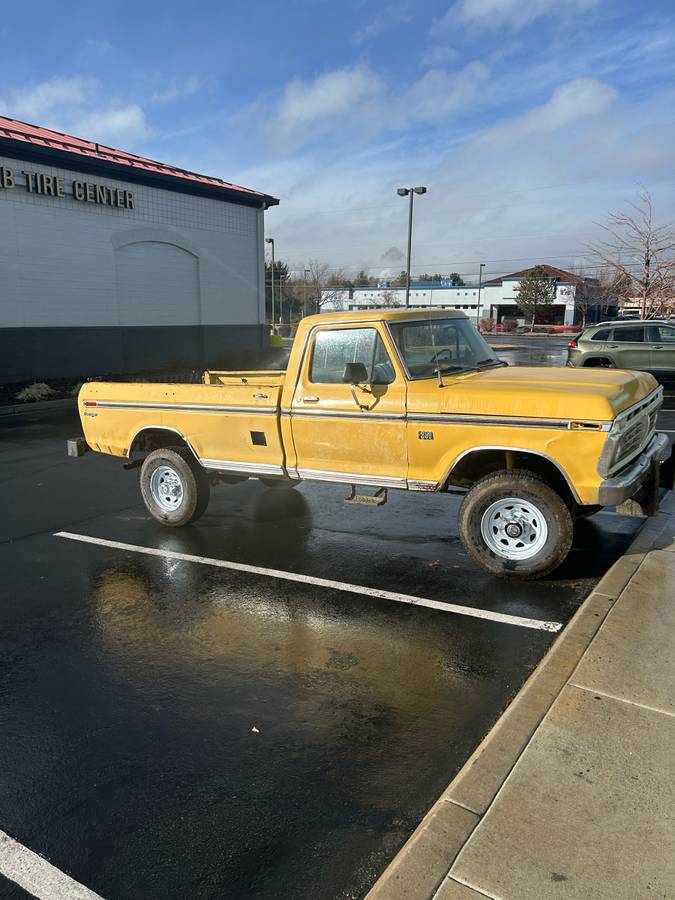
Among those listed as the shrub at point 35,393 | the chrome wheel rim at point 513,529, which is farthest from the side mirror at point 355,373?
the shrub at point 35,393

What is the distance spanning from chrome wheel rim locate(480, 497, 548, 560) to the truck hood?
761mm

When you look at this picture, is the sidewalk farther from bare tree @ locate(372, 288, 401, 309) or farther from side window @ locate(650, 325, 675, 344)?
bare tree @ locate(372, 288, 401, 309)

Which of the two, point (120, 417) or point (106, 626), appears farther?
point (120, 417)

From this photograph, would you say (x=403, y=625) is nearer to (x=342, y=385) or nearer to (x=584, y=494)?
(x=584, y=494)

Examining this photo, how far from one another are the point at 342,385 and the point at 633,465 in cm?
254

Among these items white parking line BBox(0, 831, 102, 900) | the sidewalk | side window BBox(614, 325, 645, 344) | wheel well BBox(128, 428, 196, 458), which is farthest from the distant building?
white parking line BBox(0, 831, 102, 900)

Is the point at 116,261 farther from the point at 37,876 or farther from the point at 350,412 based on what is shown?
the point at 37,876

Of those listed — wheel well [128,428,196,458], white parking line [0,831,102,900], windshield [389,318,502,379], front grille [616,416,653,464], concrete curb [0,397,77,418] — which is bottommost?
white parking line [0,831,102,900]

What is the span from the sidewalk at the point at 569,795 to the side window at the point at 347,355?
2.70m

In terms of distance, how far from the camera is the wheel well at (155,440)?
24.5 ft

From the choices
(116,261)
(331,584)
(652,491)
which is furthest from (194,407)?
(116,261)

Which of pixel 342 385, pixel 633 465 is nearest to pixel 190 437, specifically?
pixel 342 385

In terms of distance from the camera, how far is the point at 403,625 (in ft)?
16.1

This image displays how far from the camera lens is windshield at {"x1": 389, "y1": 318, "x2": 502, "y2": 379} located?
5.98 m
